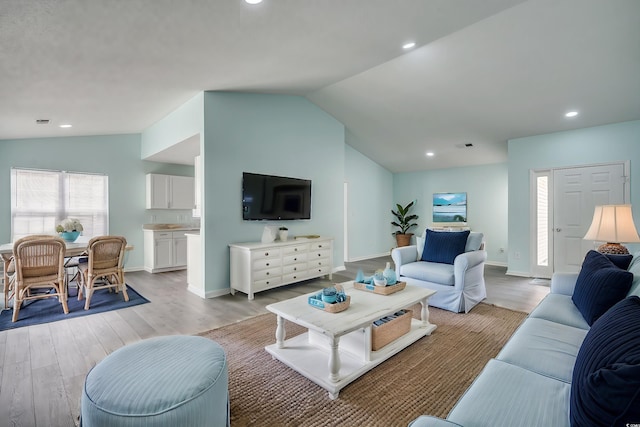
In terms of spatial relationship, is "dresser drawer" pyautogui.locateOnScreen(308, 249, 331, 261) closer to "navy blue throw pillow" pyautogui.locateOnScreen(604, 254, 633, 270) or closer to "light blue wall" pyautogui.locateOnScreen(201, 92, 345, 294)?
"light blue wall" pyautogui.locateOnScreen(201, 92, 345, 294)

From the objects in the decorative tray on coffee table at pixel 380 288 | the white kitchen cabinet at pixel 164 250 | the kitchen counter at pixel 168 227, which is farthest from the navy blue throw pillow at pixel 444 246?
the white kitchen cabinet at pixel 164 250

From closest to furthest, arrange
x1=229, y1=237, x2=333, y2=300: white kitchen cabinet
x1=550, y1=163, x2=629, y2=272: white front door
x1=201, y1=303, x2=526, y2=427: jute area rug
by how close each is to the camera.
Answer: x1=201, y1=303, x2=526, y2=427: jute area rug < x1=229, y1=237, x2=333, y2=300: white kitchen cabinet < x1=550, y1=163, x2=629, y2=272: white front door

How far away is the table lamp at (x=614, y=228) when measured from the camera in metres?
2.82

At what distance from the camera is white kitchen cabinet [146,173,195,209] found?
5762 millimetres

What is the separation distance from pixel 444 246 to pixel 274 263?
2.32 metres

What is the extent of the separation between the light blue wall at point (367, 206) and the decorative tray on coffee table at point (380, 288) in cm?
433

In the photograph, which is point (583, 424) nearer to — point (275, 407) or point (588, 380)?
point (588, 380)

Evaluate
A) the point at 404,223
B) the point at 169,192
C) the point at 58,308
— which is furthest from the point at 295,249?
the point at 404,223

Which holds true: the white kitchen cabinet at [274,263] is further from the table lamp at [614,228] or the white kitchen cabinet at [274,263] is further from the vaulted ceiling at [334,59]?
the table lamp at [614,228]

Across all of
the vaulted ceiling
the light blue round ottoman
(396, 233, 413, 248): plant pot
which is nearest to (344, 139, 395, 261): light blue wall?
(396, 233, 413, 248): plant pot

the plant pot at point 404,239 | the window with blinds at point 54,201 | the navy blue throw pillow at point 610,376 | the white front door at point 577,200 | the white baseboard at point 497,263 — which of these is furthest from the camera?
the plant pot at point 404,239

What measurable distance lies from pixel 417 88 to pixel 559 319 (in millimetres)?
3474

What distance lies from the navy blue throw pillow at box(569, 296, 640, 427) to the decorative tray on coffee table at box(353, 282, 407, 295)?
4.92ft

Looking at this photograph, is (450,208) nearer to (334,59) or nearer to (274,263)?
(274,263)
